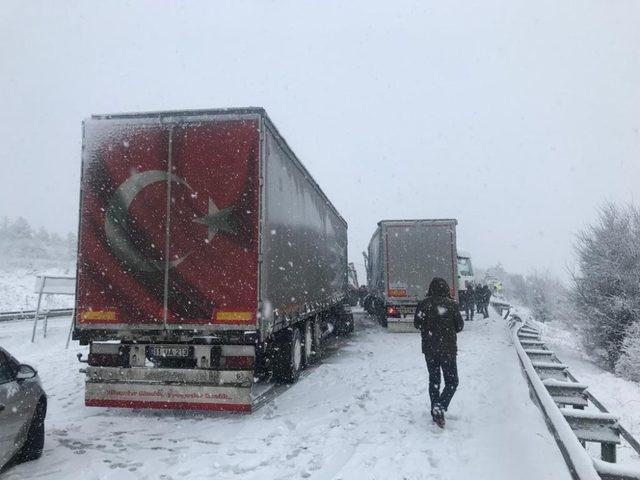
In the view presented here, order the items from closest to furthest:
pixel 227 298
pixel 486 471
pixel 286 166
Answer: pixel 486 471
pixel 227 298
pixel 286 166

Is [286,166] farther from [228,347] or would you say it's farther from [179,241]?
[228,347]

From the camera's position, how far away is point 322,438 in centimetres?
607

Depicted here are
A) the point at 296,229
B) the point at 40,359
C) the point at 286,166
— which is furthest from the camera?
the point at 40,359

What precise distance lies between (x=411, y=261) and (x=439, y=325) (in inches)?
460

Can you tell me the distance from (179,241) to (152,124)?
1.61 m

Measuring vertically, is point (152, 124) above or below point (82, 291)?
above

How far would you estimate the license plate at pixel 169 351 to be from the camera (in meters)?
6.91

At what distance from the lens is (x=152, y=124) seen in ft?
22.9

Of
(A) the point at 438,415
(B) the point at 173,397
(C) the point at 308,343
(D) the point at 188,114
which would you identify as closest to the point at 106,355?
(B) the point at 173,397

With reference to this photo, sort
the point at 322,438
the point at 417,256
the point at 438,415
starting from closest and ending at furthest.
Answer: the point at 322,438
the point at 438,415
the point at 417,256

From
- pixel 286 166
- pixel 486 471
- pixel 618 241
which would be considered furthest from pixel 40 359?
pixel 618 241

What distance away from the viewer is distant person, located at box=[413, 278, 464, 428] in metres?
6.52

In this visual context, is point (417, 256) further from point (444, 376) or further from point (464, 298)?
point (444, 376)

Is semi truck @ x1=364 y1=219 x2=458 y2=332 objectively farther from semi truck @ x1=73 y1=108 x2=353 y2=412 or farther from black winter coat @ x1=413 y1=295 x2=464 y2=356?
semi truck @ x1=73 y1=108 x2=353 y2=412
